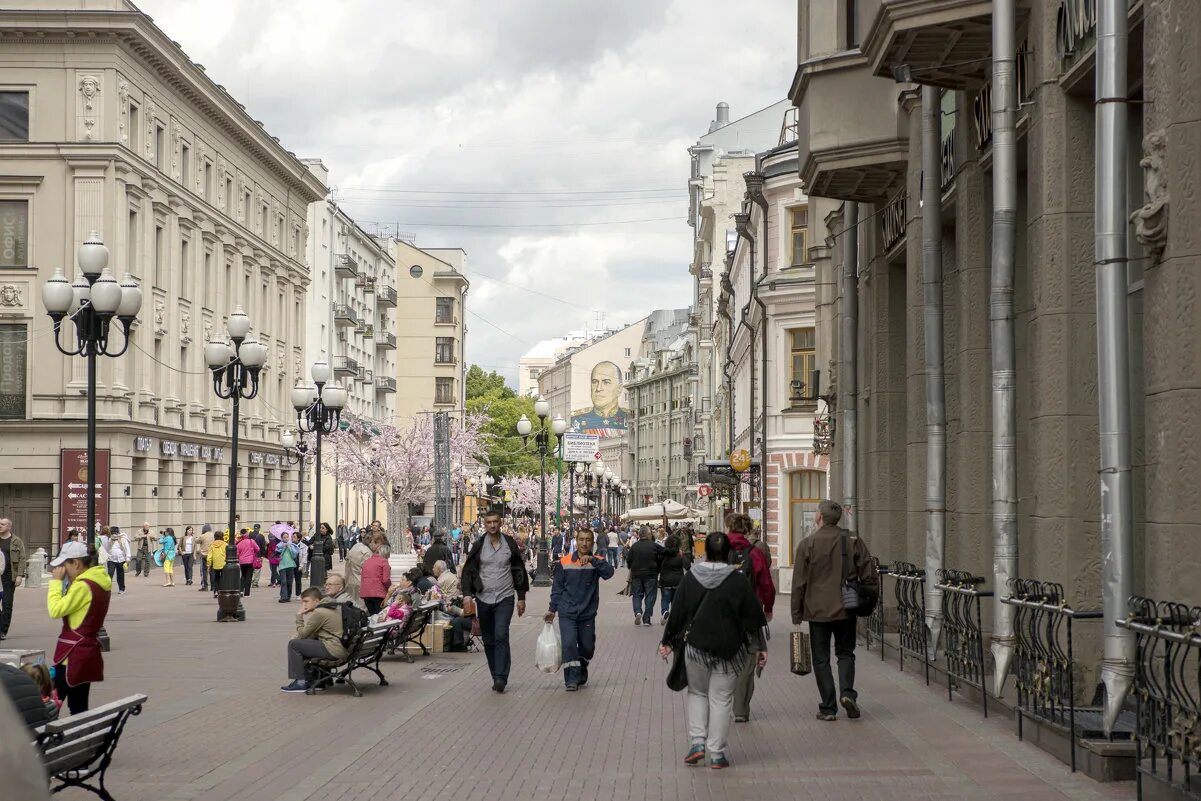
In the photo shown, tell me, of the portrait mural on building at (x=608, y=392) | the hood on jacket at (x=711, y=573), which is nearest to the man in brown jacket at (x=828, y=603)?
the hood on jacket at (x=711, y=573)

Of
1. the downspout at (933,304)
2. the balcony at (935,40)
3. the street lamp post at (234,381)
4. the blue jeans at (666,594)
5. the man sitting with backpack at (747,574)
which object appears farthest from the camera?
the street lamp post at (234,381)

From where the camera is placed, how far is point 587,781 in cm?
996

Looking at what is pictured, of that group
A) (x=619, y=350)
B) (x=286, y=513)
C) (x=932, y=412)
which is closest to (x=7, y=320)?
(x=286, y=513)

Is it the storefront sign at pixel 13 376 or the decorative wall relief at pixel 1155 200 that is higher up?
the storefront sign at pixel 13 376

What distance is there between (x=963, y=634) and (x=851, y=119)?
858 centimetres

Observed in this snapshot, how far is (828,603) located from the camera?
42.6 ft

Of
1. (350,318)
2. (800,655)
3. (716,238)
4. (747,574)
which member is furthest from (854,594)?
(350,318)

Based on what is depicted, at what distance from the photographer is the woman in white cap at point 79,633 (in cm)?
1118

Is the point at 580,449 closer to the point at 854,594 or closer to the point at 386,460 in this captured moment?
the point at 386,460

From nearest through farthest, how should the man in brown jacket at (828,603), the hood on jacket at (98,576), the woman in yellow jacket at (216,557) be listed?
1. the hood on jacket at (98,576)
2. the man in brown jacket at (828,603)
3. the woman in yellow jacket at (216,557)

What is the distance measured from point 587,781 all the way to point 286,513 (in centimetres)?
6604

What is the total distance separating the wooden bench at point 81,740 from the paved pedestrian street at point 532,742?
2.38ft

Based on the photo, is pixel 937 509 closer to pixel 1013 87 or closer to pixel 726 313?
pixel 1013 87

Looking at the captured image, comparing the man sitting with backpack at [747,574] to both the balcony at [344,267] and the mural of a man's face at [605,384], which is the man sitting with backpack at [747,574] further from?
the mural of a man's face at [605,384]
